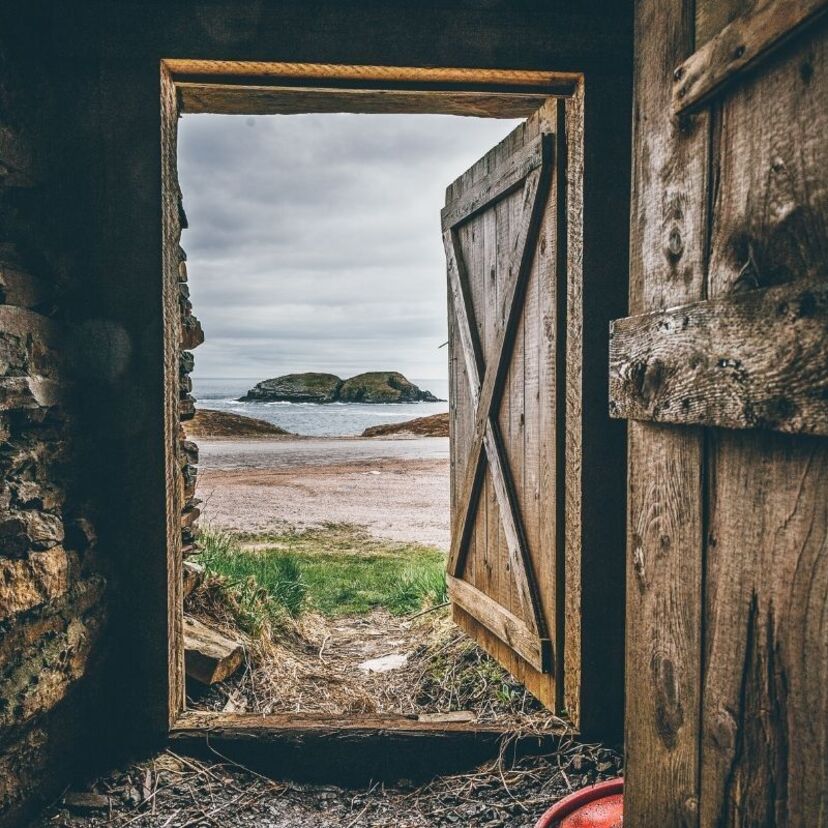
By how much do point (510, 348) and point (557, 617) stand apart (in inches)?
47.9

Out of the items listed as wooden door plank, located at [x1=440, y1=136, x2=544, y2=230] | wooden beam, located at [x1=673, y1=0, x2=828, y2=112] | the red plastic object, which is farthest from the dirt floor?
wooden door plank, located at [x1=440, y1=136, x2=544, y2=230]

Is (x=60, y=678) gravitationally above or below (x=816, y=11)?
below

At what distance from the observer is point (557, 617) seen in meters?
2.66

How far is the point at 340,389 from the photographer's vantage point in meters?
42.5

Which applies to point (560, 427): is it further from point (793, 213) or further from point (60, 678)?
point (60, 678)

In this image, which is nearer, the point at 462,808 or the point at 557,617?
the point at 462,808

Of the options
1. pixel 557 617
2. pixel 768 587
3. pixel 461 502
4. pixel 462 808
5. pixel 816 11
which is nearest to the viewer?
pixel 816 11

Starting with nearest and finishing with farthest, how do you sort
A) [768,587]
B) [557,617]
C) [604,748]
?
[768,587] < [604,748] < [557,617]

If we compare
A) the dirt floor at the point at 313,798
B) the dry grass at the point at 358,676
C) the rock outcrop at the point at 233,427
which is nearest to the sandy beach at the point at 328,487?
the dry grass at the point at 358,676

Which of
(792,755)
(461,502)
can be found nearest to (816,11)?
(792,755)

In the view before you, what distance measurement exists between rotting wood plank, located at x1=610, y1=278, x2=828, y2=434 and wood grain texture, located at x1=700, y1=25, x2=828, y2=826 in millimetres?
38

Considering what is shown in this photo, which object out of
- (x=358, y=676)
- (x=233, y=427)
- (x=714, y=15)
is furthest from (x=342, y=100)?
(x=233, y=427)

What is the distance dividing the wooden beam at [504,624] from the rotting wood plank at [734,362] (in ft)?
5.37

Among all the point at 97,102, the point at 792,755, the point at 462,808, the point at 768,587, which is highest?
the point at 97,102
